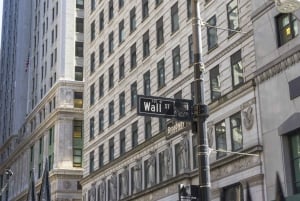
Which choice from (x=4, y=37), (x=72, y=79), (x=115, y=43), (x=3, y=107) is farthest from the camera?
(x=4, y=37)

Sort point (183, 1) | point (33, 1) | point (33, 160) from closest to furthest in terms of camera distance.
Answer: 1. point (183, 1)
2. point (33, 160)
3. point (33, 1)

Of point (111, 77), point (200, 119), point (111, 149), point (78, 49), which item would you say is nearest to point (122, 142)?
point (111, 149)

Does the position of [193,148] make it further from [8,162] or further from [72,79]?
[8,162]

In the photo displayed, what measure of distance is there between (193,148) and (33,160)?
5148cm

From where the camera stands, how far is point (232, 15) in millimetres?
34562

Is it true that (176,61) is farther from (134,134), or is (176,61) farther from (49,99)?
(49,99)

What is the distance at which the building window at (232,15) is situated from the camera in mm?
34094

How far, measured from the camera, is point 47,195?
175 ft

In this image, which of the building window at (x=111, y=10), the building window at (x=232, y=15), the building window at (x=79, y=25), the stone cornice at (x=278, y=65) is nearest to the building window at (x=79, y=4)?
the building window at (x=79, y=25)

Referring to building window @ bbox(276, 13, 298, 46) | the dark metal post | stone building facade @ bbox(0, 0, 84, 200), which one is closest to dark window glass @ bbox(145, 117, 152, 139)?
building window @ bbox(276, 13, 298, 46)

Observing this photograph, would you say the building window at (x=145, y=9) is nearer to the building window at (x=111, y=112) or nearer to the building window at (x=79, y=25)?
the building window at (x=111, y=112)

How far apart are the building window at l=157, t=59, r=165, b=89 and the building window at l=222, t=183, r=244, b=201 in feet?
36.4

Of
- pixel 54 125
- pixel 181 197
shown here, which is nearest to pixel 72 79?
pixel 54 125

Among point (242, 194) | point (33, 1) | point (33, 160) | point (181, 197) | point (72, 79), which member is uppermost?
point (33, 1)
